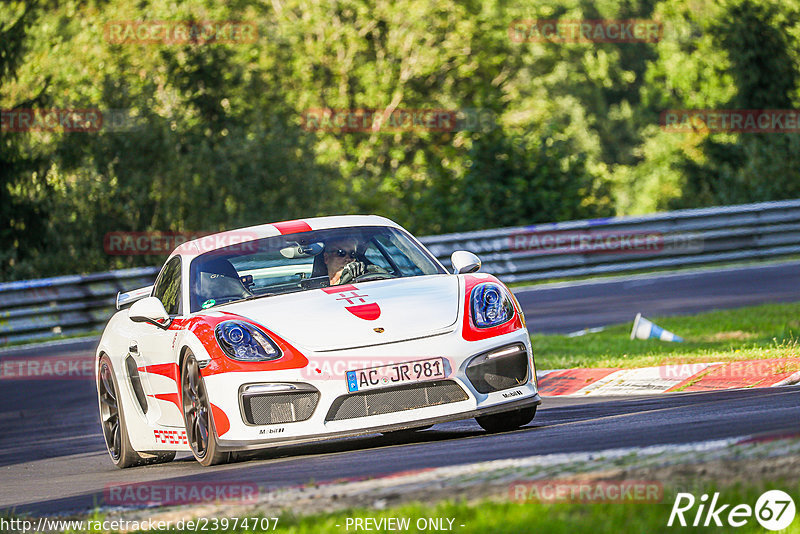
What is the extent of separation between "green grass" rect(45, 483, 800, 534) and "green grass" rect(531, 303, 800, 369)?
18.9 ft

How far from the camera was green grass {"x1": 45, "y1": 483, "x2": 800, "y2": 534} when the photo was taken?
4125 mm

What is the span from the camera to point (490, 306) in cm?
752

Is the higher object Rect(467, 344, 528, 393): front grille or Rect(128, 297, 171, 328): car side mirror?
Rect(128, 297, 171, 328): car side mirror

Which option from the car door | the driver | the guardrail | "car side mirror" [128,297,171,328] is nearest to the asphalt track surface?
the car door

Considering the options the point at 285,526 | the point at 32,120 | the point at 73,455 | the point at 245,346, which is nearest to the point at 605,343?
the point at 73,455

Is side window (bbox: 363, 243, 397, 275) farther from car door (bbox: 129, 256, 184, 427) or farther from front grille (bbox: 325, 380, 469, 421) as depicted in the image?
front grille (bbox: 325, 380, 469, 421)

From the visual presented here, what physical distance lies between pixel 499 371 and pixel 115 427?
304 centimetres

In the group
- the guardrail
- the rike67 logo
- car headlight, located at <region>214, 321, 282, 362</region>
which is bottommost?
the guardrail

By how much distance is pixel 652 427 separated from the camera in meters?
6.41

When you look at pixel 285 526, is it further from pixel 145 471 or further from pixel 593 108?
pixel 593 108

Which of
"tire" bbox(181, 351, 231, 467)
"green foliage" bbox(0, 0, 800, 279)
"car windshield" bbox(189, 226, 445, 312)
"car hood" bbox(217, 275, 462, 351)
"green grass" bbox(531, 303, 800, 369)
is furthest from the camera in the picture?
"green foliage" bbox(0, 0, 800, 279)

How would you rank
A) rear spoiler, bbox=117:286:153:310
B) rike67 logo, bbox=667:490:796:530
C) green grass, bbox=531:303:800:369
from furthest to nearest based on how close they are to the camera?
green grass, bbox=531:303:800:369 < rear spoiler, bbox=117:286:153:310 < rike67 logo, bbox=667:490:796:530

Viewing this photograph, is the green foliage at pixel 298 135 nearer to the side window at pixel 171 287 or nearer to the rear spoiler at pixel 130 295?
the rear spoiler at pixel 130 295

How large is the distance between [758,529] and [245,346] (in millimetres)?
3646
